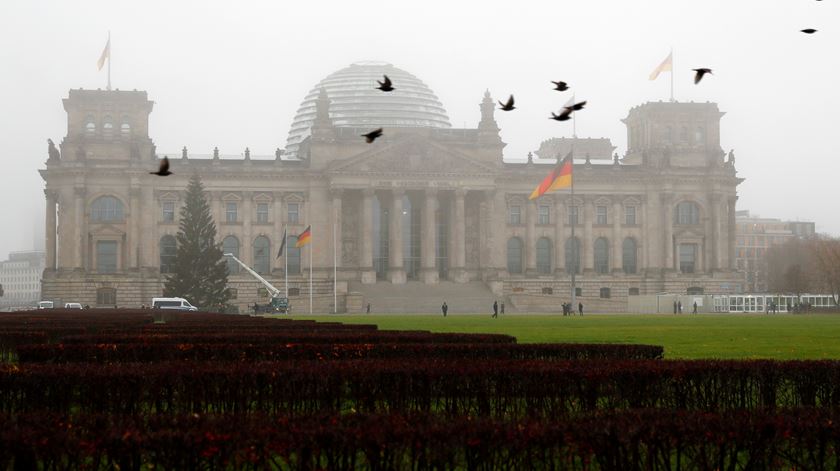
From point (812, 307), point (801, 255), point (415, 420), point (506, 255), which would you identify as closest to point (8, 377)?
point (415, 420)

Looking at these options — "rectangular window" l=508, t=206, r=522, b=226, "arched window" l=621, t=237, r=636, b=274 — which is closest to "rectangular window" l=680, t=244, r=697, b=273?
"arched window" l=621, t=237, r=636, b=274

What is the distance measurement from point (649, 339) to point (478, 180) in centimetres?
7780

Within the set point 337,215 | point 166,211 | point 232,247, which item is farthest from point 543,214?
point 166,211

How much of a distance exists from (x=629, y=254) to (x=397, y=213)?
26.7 m

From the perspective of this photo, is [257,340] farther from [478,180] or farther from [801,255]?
[801,255]

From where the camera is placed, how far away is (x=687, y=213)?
126 meters

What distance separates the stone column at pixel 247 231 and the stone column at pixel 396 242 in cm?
1428

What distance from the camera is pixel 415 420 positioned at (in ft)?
38.4

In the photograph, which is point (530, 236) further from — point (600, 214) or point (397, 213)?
point (397, 213)

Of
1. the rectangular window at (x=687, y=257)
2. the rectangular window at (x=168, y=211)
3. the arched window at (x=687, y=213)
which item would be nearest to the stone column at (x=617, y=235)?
the arched window at (x=687, y=213)

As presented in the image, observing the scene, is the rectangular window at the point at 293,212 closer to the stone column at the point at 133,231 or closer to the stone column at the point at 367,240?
the stone column at the point at 367,240

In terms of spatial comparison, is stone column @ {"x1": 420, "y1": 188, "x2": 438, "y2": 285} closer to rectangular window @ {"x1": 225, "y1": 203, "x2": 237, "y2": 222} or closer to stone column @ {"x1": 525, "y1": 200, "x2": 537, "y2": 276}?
stone column @ {"x1": 525, "y1": 200, "x2": 537, "y2": 276}

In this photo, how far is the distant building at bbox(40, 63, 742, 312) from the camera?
381 ft

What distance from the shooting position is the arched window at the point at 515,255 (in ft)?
403
